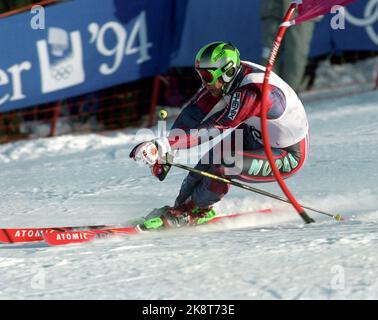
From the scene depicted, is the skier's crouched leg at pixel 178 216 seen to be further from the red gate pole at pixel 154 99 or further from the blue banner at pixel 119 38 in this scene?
the red gate pole at pixel 154 99

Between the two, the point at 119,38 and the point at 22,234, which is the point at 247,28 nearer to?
the point at 119,38

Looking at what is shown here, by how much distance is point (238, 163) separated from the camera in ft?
19.1

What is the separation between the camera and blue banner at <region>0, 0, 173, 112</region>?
9055 mm

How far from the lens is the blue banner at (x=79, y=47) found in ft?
29.7

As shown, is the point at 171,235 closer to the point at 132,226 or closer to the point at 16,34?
the point at 132,226

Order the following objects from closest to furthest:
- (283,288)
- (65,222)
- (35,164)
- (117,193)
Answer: (283,288), (65,222), (117,193), (35,164)

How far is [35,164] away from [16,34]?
1.28m

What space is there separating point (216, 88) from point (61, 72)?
3.82 metres

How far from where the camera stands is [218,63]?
564cm

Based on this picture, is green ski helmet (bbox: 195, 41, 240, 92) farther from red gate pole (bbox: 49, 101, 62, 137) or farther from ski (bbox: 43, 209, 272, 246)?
red gate pole (bbox: 49, 101, 62, 137)

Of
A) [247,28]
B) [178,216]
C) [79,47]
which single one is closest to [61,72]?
[79,47]

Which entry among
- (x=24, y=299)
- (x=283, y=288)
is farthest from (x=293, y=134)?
(x=24, y=299)

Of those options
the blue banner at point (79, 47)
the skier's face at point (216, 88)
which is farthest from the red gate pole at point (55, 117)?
the skier's face at point (216, 88)

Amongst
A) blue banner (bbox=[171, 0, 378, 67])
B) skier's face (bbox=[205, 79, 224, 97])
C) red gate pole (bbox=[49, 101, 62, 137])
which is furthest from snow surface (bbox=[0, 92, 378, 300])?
blue banner (bbox=[171, 0, 378, 67])
